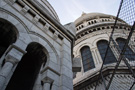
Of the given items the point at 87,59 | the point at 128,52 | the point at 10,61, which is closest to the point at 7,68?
the point at 10,61

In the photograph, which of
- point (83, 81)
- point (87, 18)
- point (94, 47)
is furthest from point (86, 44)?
point (87, 18)

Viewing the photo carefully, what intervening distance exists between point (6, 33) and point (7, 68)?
6.48 feet

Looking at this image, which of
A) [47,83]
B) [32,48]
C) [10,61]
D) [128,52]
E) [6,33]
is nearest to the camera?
[10,61]

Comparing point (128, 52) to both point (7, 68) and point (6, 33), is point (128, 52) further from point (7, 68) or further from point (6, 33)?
point (7, 68)

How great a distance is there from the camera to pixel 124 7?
5.32 metres

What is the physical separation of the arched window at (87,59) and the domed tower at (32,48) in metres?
8.03

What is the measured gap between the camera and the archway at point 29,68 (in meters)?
5.31

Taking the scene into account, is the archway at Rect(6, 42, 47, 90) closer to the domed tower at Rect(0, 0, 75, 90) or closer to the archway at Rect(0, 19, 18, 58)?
the domed tower at Rect(0, 0, 75, 90)

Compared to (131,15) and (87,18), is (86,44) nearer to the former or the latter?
(87,18)

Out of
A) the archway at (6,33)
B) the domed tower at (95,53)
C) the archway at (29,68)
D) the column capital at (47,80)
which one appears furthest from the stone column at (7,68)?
the domed tower at (95,53)

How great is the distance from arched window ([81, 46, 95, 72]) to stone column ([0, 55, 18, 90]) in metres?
10.8

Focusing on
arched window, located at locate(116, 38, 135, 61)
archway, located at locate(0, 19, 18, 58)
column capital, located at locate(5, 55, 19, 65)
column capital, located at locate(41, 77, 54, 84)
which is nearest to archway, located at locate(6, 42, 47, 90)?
archway, located at locate(0, 19, 18, 58)

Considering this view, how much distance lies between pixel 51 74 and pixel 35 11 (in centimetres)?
332

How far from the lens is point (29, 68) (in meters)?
5.87
